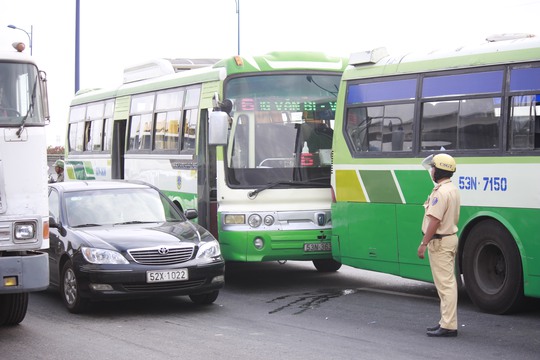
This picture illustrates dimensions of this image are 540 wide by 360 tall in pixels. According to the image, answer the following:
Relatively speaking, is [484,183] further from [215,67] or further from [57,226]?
[57,226]

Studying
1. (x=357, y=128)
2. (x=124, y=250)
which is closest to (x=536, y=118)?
(x=357, y=128)

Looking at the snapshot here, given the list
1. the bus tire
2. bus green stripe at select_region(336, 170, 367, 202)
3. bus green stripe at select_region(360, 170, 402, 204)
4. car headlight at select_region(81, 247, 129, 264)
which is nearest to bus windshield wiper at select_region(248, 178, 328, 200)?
bus green stripe at select_region(336, 170, 367, 202)

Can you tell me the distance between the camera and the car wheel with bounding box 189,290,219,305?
12.6 metres

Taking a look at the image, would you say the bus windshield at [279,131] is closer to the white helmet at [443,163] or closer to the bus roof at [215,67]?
the bus roof at [215,67]

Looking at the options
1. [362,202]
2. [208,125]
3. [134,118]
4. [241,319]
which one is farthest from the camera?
[134,118]

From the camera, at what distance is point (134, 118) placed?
18797mm

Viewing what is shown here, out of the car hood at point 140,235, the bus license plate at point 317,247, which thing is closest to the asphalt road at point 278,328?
the bus license plate at point 317,247

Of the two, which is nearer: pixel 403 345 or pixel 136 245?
pixel 403 345

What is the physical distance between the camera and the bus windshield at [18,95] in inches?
391

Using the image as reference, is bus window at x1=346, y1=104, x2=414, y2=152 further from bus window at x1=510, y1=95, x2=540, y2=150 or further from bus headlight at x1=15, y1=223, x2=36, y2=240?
bus headlight at x1=15, y1=223, x2=36, y2=240

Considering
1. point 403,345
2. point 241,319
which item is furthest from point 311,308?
point 403,345

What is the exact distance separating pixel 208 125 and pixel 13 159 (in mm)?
5602

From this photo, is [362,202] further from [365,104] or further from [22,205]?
[22,205]

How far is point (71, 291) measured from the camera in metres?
12.2
